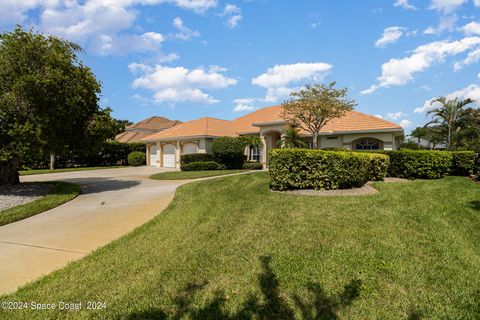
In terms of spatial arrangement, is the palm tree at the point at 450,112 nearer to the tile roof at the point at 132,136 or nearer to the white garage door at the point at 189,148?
the white garage door at the point at 189,148

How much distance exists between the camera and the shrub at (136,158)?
110 feet

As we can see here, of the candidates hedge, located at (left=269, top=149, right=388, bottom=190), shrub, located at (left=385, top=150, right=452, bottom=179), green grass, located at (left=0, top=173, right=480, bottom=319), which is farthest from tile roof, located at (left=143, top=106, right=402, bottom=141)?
green grass, located at (left=0, top=173, right=480, bottom=319)

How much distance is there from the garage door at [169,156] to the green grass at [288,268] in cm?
2379

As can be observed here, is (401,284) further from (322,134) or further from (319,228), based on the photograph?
(322,134)

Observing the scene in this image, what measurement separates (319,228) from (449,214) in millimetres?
3190

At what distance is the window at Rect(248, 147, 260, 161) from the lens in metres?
27.0

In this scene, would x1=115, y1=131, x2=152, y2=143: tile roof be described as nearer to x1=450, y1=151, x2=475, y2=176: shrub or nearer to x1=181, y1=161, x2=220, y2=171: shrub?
x1=181, y1=161, x2=220, y2=171: shrub

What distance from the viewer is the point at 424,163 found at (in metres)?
12.5

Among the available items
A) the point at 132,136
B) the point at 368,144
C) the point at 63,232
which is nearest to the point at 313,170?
the point at 63,232

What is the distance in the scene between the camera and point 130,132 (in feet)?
157

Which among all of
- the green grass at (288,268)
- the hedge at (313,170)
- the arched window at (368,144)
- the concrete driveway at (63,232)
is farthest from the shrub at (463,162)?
the concrete driveway at (63,232)

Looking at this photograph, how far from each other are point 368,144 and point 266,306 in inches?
831

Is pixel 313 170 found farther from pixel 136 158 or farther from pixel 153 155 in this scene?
pixel 136 158

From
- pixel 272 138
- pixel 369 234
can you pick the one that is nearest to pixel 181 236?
pixel 369 234
